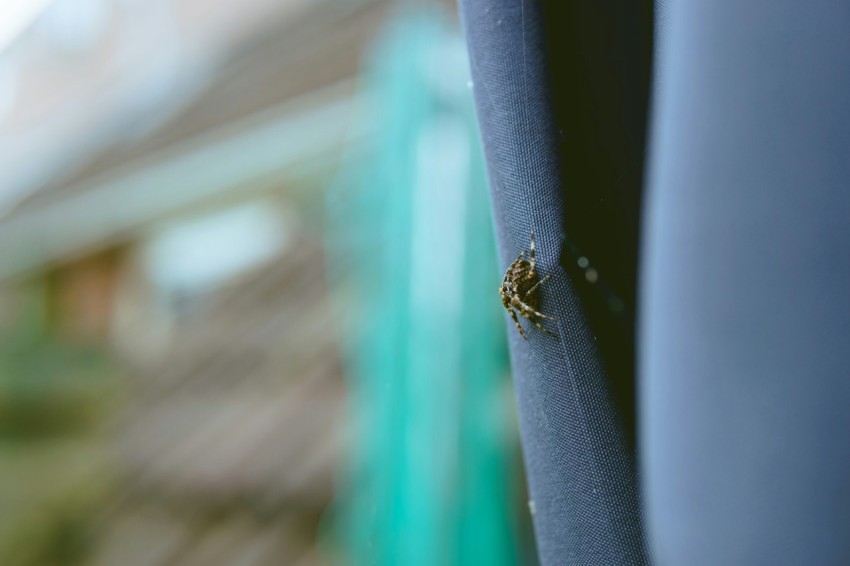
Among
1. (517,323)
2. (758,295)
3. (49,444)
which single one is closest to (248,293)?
(49,444)

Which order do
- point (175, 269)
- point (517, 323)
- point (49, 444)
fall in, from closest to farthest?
point (517, 323)
point (49, 444)
point (175, 269)

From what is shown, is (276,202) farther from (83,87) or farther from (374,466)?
(83,87)

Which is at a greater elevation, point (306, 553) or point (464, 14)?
point (464, 14)

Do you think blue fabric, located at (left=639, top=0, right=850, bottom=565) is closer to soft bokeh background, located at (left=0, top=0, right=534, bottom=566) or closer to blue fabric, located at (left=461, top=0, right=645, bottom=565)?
blue fabric, located at (left=461, top=0, right=645, bottom=565)

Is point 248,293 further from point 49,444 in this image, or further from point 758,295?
point 758,295

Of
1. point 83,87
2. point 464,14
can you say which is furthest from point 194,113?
point 464,14

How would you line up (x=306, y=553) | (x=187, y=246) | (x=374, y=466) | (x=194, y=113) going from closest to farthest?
(x=374, y=466), (x=306, y=553), (x=187, y=246), (x=194, y=113)
